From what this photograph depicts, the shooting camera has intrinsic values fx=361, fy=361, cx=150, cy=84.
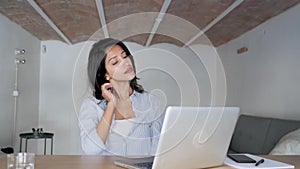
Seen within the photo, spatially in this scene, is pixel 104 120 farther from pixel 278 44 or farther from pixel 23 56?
pixel 23 56

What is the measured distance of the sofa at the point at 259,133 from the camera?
3.35 m

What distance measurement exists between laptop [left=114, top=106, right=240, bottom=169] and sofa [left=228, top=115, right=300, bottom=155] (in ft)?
7.26

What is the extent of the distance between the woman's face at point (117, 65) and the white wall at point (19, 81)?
2.75m

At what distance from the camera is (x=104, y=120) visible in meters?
1.41

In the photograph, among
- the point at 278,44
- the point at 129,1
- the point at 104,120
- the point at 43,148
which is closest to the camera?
the point at 104,120

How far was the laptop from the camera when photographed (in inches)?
39.9

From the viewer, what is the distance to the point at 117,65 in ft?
4.64

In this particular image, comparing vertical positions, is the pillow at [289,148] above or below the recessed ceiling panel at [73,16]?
below

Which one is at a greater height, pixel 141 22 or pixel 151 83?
pixel 141 22

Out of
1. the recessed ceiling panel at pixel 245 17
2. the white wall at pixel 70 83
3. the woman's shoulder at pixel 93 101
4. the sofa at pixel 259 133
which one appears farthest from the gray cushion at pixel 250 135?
the woman's shoulder at pixel 93 101

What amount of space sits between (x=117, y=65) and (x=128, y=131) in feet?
0.94

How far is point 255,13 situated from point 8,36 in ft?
8.91

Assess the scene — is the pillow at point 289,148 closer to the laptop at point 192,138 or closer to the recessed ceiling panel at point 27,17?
the laptop at point 192,138

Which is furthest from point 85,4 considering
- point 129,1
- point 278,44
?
point 278,44
